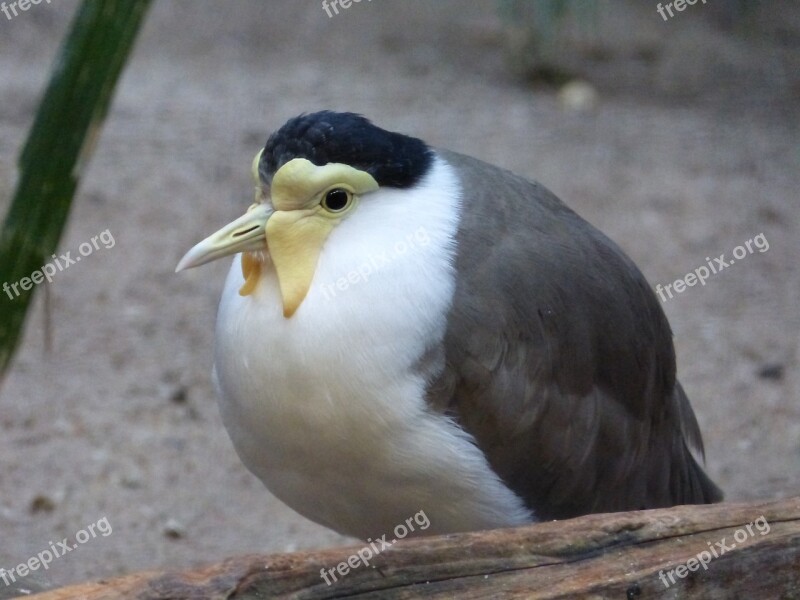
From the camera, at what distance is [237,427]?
8.99 feet

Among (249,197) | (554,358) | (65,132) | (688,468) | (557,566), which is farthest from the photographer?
(249,197)

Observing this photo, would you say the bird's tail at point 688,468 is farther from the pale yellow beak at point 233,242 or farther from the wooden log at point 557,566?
the pale yellow beak at point 233,242

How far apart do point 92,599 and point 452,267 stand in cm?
99

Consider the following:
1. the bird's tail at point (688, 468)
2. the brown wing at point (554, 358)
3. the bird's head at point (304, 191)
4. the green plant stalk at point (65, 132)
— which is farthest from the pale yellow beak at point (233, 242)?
the bird's tail at point (688, 468)

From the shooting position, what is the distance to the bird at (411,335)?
99.3 inches

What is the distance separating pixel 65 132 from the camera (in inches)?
75.7

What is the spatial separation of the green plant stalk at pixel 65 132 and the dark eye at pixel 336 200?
2.38ft

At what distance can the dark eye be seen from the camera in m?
2.59

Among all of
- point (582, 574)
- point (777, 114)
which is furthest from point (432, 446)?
point (777, 114)

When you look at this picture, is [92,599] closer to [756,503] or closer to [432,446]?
[432,446]

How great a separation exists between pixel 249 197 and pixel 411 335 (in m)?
3.62

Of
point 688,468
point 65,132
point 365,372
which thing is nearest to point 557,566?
point 365,372

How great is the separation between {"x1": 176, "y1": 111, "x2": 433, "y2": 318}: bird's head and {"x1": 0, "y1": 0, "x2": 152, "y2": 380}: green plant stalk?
63cm

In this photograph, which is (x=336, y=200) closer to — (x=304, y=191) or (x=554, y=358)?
(x=304, y=191)
